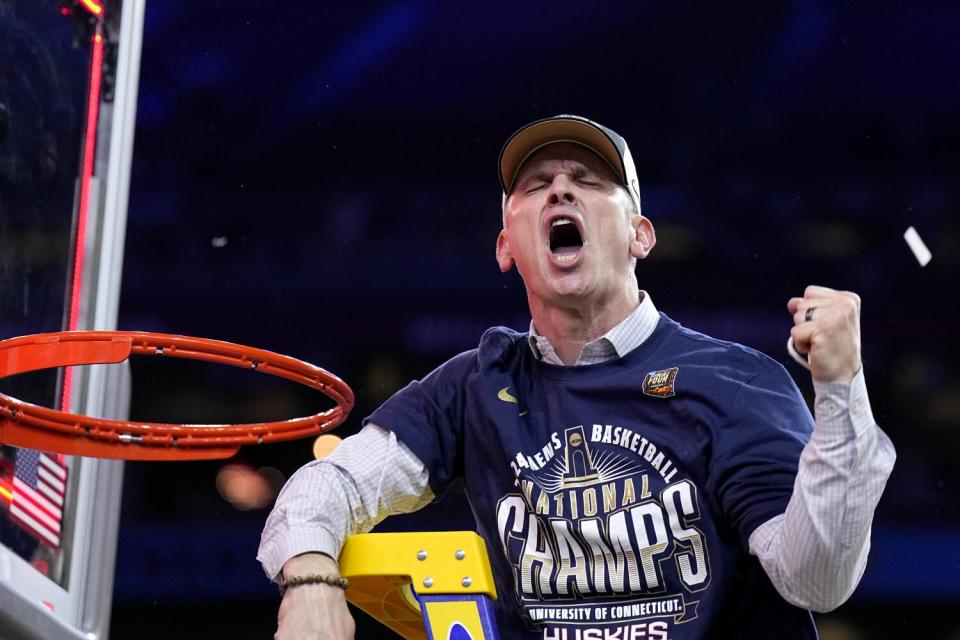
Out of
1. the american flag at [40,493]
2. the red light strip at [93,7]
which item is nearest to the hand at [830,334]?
the american flag at [40,493]

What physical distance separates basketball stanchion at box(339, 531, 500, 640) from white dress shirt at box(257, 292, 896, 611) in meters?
0.07

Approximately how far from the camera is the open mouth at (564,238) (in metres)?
1.59

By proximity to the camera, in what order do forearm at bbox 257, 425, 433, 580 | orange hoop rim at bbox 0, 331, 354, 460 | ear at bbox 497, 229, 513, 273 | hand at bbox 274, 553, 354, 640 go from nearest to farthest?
hand at bbox 274, 553, 354, 640 → forearm at bbox 257, 425, 433, 580 → ear at bbox 497, 229, 513, 273 → orange hoop rim at bbox 0, 331, 354, 460

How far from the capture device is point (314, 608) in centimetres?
125

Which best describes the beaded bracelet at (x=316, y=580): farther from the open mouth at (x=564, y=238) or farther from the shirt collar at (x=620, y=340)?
the open mouth at (x=564, y=238)

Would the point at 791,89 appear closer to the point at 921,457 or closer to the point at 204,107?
the point at 921,457

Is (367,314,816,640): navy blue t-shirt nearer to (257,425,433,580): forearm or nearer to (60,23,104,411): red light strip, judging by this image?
(257,425,433,580): forearm

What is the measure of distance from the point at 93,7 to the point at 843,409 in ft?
6.58

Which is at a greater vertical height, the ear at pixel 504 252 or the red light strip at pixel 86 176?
the red light strip at pixel 86 176

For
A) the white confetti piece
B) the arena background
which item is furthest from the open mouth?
the white confetti piece

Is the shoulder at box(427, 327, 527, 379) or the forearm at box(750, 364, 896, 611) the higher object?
the shoulder at box(427, 327, 527, 379)

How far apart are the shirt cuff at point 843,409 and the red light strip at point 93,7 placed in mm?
1961

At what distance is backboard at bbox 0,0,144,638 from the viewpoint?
84.2 inches

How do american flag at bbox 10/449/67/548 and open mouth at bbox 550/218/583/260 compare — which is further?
american flag at bbox 10/449/67/548
